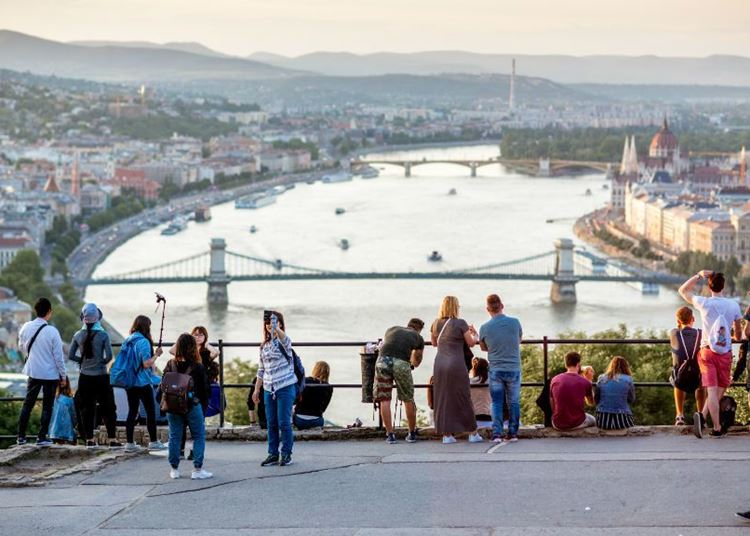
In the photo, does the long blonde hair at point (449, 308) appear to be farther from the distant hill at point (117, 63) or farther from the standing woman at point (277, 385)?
the distant hill at point (117, 63)

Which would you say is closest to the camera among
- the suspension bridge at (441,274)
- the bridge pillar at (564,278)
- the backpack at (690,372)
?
the backpack at (690,372)

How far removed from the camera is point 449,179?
4681cm

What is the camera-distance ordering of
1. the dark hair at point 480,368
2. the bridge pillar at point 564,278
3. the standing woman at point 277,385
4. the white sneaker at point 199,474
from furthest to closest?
the bridge pillar at point 564,278
the dark hair at point 480,368
the standing woman at point 277,385
the white sneaker at point 199,474

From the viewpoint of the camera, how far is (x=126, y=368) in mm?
3988

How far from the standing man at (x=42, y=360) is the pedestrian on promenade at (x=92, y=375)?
47 millimetres

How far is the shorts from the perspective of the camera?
13.1ft

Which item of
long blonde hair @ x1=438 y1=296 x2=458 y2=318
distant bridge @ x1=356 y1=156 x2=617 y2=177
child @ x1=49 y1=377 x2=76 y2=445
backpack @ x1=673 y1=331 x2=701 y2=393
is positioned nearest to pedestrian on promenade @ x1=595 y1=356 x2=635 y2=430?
backpack @ x1=673 y1=331 x2=701 y2=393

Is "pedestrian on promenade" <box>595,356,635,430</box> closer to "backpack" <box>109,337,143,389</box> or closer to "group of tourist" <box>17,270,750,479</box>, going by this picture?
"group of tourist" <box>17,270,750,479</box>

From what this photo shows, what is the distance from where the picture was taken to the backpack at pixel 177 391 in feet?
12.1

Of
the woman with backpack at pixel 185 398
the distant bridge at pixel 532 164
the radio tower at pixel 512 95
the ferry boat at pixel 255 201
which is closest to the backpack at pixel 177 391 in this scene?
the woman with backpack at pixel 185 398

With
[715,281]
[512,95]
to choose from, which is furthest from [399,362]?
[512,95]

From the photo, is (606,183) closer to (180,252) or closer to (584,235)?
(584,235)

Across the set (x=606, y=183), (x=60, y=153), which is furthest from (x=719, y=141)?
(x=60, y=153)

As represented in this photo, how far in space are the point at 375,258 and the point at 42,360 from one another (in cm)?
2213
